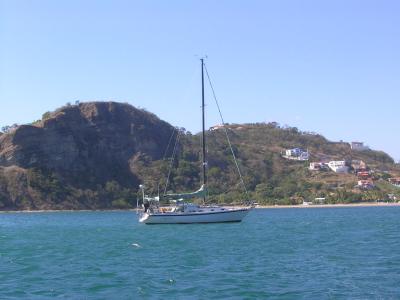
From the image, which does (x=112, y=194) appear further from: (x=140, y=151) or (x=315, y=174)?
(x=315, y=174)

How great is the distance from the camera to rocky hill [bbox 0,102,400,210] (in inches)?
5207

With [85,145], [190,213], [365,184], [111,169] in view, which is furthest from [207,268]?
[365,184]

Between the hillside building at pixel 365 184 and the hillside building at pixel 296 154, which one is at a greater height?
the hillside building at pixel 296 154

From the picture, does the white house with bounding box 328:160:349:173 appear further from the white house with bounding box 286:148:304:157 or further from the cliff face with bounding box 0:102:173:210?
the cliff face with bounding box 0:102:173:210

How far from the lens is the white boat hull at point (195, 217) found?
2211 inches

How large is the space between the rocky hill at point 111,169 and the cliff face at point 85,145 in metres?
0.20

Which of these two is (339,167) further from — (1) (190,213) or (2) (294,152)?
(1) (190,213)

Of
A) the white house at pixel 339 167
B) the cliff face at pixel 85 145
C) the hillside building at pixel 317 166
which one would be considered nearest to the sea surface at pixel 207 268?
the cliff face at pixel 85 145

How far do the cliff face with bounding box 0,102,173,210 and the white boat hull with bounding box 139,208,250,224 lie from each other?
78231 millimetres

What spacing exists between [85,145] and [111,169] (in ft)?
25.0

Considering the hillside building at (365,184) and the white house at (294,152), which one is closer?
the hillside building at (365,184)

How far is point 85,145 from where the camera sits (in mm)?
146375

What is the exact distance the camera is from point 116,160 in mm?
148750

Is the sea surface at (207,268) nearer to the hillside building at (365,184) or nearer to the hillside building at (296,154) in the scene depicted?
the hillside building at (365,184)
